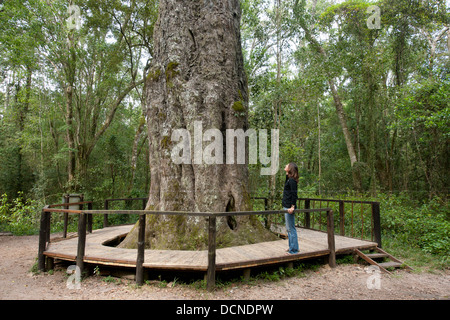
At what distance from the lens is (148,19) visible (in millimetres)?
13148

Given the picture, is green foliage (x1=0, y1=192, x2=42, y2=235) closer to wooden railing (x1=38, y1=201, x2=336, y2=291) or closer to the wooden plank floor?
the wooden plank floor

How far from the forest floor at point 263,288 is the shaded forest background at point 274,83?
586cm

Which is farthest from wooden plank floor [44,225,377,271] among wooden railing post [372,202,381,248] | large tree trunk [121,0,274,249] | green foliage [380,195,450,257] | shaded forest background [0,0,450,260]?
shaded forest background [0,0,450,260]

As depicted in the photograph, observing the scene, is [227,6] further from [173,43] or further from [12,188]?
[12,188]

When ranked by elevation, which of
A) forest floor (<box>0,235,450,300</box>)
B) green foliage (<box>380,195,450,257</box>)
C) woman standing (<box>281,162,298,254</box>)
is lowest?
forest floor (<box>0,235,450,300</box>)

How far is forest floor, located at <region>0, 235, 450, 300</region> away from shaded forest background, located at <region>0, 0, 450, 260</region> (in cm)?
586

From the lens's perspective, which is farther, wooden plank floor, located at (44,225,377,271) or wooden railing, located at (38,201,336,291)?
wooden plank floor, located at (44,225,377,271)

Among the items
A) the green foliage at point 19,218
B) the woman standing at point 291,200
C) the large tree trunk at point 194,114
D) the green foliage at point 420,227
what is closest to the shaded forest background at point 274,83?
the green foliage at point 19,218

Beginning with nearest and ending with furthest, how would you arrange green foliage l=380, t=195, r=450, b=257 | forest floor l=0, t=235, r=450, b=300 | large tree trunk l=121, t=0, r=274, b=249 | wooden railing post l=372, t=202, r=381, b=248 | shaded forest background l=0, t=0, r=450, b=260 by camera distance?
forest floor l=0, t=235, r=450, b=300, large tree trunk l=121, t=0, r=274, b=249, wooden railing post l=372, t=202, r=381, b=248, green foliage l=380, t=195, r=450, b=257, shaded forest background l=0, t=0, r=450, b=260

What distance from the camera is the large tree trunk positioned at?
5312mm

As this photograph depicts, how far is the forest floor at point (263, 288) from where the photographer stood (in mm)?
Answer: 3674

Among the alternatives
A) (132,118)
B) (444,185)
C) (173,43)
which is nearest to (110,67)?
(132,118)

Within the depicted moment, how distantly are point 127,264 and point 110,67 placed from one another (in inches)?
485
